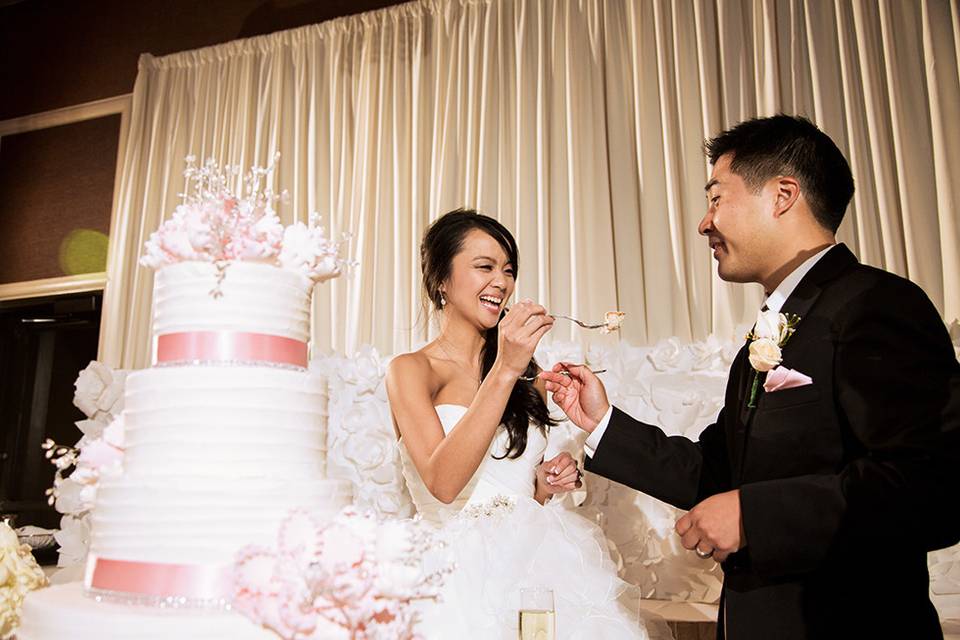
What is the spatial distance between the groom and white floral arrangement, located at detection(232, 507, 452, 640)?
33.4 inches

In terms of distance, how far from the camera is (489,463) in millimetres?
2521

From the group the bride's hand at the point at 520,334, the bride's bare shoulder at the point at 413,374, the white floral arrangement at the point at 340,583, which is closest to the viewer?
the white floral arrangement at the point at 340,583

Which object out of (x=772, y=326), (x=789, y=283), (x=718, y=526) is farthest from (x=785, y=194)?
(x=718, y=526)

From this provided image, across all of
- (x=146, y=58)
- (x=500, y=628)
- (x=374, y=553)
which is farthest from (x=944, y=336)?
(x=146, y=58)

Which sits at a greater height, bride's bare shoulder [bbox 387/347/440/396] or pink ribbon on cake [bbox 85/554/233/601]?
bride's bare shoulder [bbox 387/347/440/396]

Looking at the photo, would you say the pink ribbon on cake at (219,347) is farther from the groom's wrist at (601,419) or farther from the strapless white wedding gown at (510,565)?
the groom's wrist at (601,419)

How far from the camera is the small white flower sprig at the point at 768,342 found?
Answer: 1665 millimetres

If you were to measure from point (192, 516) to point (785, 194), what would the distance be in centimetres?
160

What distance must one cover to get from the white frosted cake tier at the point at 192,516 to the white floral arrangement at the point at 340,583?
21 centimetres

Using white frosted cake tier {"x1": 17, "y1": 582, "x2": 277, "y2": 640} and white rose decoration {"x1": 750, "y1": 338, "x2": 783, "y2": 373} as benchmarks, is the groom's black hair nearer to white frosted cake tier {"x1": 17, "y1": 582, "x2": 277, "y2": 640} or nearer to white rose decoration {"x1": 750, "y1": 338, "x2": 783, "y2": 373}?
white rose decoration {"x1": 750, "y1": 338, "x2": 783, "y2": 373}

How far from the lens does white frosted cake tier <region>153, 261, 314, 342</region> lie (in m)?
1.36

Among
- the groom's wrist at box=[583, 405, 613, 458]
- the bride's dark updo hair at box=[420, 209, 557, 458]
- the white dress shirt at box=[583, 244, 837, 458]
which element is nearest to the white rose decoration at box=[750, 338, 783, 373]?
the white dress shirt at box=[583, 244, 837, 458]

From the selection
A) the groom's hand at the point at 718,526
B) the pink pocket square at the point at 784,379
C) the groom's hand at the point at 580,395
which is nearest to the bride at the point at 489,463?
the groom's hand at the point at 580,395

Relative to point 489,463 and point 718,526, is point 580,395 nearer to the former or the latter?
point 489,463
